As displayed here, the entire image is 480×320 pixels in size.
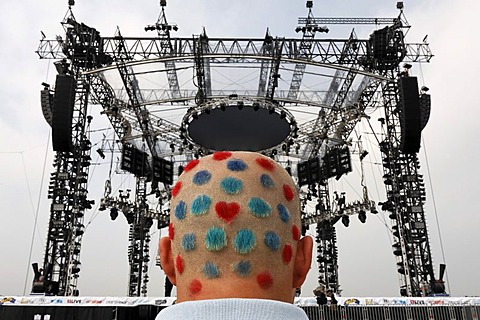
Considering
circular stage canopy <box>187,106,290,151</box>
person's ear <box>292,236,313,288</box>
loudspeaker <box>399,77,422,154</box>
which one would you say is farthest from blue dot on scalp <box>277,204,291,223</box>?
circular stage canopy <box>187,106,290,151</box>

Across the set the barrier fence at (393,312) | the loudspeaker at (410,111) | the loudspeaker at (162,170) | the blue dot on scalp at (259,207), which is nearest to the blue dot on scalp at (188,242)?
the blue dot on scalp at (259,207)

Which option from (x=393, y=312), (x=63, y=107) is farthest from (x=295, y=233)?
(x=63, y=107)

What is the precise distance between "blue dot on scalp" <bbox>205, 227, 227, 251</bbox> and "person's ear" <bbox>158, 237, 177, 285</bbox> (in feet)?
0.64

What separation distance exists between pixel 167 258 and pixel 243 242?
315 mm

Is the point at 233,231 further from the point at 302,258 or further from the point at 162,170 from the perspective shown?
the point at 162,170

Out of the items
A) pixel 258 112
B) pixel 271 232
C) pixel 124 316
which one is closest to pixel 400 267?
pixel 258 112

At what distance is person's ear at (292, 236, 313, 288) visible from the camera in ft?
4.95

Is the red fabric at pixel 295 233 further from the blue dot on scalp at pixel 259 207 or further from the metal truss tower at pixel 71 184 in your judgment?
the metal truss tower at pixel 71 184

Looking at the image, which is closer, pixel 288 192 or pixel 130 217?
pixel 288 192

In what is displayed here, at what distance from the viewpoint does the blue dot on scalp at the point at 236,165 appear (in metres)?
1.44

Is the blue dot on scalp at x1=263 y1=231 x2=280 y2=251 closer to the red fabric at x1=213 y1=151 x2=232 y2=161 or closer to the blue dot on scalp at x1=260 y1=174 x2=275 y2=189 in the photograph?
the blue dot on scalp at x1=260 y1=174 x2=275 y2=189

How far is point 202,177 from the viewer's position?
1435mm

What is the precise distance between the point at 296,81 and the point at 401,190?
714 centimetres

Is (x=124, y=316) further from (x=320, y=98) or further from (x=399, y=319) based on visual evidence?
(x=320, y=98)
